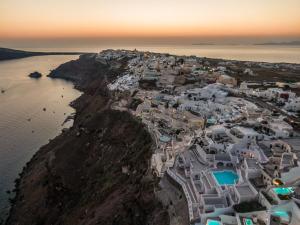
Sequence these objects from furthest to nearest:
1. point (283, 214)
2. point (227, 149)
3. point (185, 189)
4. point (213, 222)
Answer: point (227, 149) < point (185, 189) < point (213, 222) < point (283, 214)

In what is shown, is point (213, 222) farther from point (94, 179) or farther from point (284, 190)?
point (94, 179)

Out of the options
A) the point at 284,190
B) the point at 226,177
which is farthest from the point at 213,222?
the point at 226,177

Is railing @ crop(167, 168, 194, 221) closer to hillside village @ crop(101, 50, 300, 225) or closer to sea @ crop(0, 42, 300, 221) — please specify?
hillside village @ crop(101, 50, 300, 225)

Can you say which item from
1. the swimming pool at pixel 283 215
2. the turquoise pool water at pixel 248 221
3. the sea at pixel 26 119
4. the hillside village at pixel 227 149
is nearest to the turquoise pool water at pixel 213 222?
the hillside village at pixel 227 149

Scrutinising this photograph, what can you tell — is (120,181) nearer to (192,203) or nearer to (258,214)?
(192,203)

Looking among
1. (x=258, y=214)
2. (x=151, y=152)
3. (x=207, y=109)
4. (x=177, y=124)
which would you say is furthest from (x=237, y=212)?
(x=207, y=109)

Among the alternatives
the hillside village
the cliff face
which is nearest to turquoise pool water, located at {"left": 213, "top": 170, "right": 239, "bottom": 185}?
the hillside village
